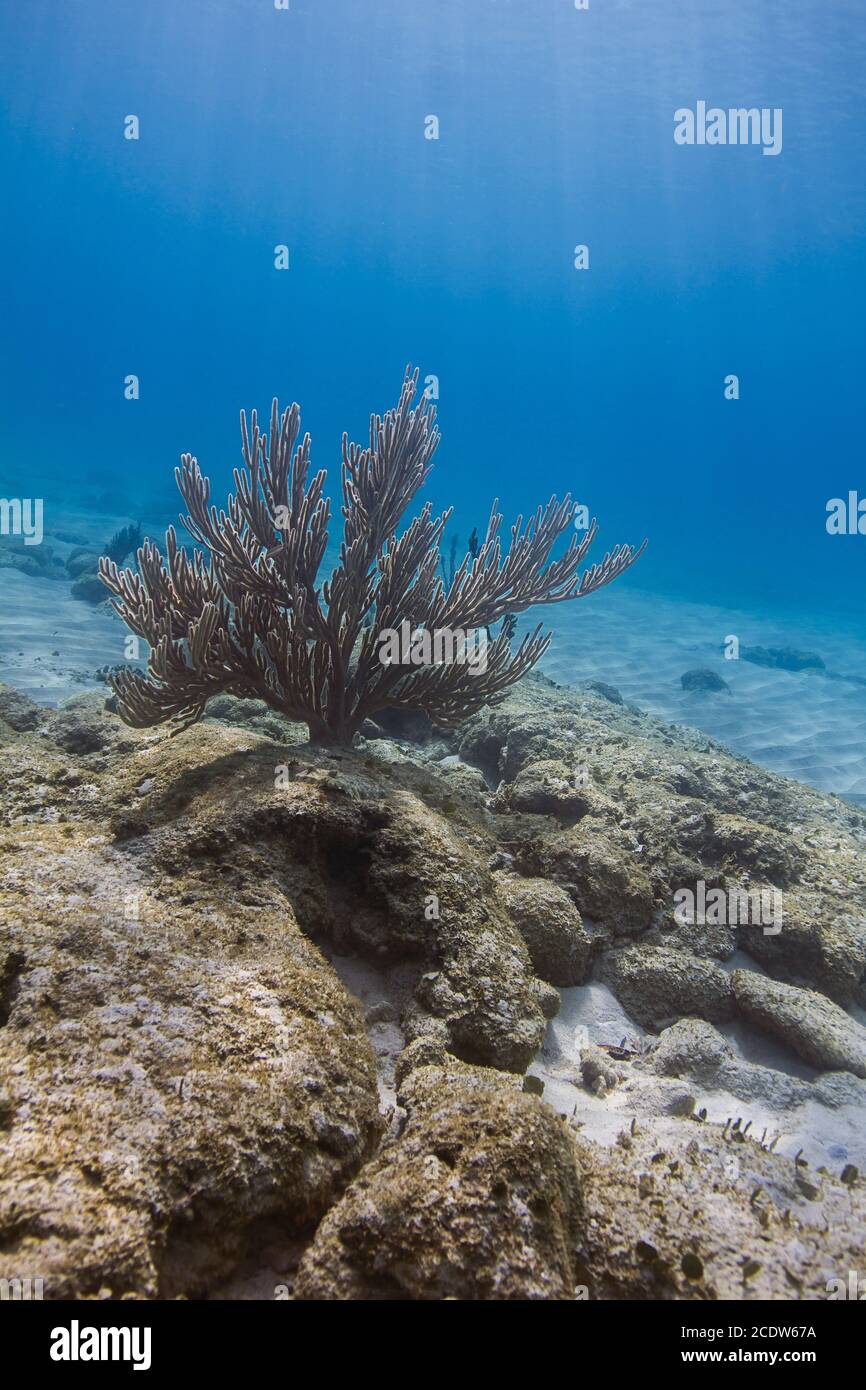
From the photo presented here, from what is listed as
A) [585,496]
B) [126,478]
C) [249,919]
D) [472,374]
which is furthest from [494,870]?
[472,374]

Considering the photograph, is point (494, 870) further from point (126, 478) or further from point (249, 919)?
point (126, 478)

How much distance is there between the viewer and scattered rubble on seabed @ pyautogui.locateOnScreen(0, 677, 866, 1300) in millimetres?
1628

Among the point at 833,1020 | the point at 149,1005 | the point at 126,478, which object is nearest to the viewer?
the point at 149,1005

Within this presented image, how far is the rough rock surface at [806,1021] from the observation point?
129 inches

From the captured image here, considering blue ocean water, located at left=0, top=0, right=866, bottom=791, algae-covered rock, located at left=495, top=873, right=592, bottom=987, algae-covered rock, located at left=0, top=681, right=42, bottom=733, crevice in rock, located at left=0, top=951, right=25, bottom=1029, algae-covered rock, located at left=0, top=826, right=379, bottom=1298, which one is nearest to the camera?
algae-covered rock, located at left=0, top=826, right=379, bottom=1298

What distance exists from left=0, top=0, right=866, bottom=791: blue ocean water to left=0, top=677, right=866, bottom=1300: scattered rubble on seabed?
7258 millimetres

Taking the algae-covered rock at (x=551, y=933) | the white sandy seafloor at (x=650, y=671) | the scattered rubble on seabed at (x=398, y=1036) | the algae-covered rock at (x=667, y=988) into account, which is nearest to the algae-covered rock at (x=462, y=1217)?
the scattered rubble on seabed at (x=398, y=1036)

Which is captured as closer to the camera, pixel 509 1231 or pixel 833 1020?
pixel 509 1231

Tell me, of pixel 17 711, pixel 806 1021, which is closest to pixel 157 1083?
pixel 806 1021

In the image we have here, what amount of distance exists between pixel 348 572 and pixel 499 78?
47.7 metres

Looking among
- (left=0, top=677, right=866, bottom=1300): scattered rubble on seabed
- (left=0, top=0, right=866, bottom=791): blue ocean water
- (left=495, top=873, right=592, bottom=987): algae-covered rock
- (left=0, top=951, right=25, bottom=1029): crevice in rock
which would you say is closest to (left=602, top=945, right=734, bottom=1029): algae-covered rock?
(left=0, top=677, right=866, bottom=1300): scattered rubble on seabed

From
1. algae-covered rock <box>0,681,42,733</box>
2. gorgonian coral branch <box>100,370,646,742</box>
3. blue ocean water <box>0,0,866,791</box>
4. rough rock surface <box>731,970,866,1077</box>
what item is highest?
blue ocean water <box>0,0,866,791</box>

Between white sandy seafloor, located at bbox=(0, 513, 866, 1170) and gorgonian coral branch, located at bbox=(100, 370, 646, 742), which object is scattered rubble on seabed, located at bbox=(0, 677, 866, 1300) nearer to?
white sandy seafloor, located at bbox=(0, 513, 866, 1170)
